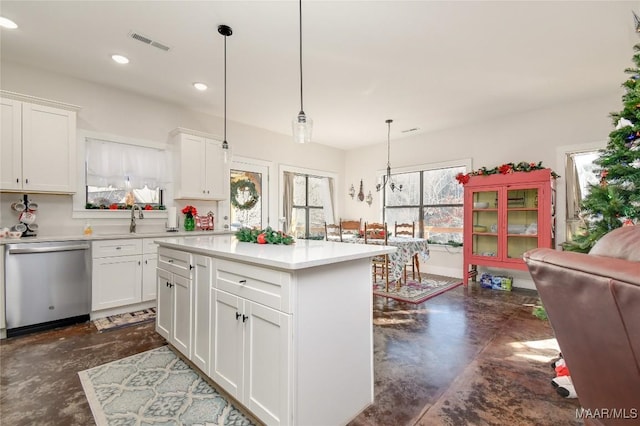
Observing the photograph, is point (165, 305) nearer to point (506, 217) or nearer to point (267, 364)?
point (267, 364)

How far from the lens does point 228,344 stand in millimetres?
1726

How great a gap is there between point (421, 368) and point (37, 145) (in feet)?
14.0

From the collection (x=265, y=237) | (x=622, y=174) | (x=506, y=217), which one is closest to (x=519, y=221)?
(x=506, y=217)

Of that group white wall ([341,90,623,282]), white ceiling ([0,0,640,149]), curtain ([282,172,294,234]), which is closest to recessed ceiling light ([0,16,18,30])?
white ceiling ([0,0,640,149])

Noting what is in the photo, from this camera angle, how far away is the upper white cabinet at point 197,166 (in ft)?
13.3

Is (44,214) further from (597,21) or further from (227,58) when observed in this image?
(597,21)

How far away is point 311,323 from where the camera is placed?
4.63 ft

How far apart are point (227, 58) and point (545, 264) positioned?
127 inches

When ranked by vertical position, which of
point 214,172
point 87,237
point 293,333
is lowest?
point 293,333

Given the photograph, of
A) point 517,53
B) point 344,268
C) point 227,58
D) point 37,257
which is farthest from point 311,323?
point 517,53

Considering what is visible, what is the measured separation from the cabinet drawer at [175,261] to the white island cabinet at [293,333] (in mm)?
347

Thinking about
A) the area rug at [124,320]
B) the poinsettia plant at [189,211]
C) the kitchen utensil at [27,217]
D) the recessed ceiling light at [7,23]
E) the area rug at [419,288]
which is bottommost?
the area rug at [124,320]

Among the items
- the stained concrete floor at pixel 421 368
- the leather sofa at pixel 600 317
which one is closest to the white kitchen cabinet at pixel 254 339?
the stained concrete floor at pixel 421 368

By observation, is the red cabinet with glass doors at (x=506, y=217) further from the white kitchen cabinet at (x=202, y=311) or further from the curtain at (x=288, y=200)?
the white kitchen cabinet at (x=202, y=311)
